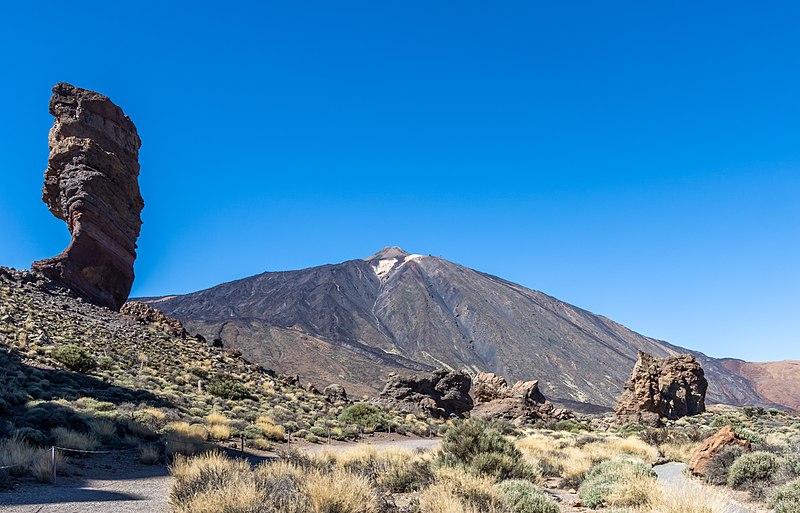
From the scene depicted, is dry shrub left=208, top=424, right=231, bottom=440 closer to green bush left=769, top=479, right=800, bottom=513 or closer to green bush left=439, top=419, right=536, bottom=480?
green bush left=439, top=419, right=536, bottom=480

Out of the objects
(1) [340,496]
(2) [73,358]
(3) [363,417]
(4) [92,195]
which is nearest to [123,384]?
(2) [73,358]

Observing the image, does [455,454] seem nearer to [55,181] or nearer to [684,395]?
[55,181]

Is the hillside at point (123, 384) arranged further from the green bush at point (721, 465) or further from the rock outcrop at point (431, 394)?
the green bush at point (721, 465)

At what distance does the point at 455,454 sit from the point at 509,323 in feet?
479

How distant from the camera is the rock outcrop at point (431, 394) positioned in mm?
36625

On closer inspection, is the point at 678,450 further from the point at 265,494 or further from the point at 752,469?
the point at 265,494

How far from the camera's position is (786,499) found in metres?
7.95

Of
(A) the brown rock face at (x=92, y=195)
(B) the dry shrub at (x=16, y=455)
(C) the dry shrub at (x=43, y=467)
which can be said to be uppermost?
(A) the brown rock face at (x=92, y=195)

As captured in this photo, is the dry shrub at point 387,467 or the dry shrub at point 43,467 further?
the dry shrub at point 387,467

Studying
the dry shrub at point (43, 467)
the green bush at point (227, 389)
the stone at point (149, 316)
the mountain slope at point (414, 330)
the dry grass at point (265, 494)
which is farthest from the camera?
the mountain slope at point (414, 330)

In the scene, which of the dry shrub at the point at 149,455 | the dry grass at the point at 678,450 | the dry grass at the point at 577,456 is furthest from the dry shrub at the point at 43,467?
the dry grass at the point at 678,450

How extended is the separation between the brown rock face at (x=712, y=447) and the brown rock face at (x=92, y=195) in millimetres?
34634

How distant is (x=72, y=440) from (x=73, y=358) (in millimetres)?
11226

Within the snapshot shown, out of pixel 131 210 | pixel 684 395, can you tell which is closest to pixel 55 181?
pixel 131 210
